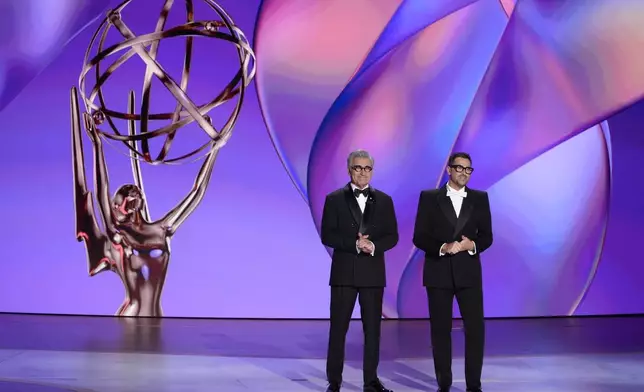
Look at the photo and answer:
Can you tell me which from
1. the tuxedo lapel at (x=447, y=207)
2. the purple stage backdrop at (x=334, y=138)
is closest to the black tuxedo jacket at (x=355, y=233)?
the tuxedo lapel at (x=447, y=207)

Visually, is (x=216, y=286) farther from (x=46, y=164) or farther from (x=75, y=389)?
(x=75, y=389)

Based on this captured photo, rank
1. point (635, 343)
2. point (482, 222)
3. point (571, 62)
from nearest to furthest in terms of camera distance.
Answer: point (482, 222) → point (635, 343) → point (571, 62)

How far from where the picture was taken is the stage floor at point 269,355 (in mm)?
5324

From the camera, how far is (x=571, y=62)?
364 inches

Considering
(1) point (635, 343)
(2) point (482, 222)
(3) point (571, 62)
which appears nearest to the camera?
(2) point (482, 222)

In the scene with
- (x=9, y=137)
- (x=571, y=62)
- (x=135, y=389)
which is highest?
(x=571, y=62)

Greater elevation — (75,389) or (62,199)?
(62,199)

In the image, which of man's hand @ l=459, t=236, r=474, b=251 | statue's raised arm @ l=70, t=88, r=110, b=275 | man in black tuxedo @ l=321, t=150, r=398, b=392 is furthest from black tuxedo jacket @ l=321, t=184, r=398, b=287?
statue's raised arm @ l=70, t=88, r=110, b=275

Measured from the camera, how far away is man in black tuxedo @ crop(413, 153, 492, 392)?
4.86 metres

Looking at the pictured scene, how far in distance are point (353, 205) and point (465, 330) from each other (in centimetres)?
93

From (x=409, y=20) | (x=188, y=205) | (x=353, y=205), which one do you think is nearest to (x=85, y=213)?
(x=188, y=205)

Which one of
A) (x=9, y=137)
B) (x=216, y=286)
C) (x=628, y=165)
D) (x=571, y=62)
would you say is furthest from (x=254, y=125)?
(x=628, y=165)

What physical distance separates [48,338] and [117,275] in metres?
1.93

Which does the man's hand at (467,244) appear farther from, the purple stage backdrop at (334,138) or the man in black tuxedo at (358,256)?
the purple stage backdrop at (334,138)
